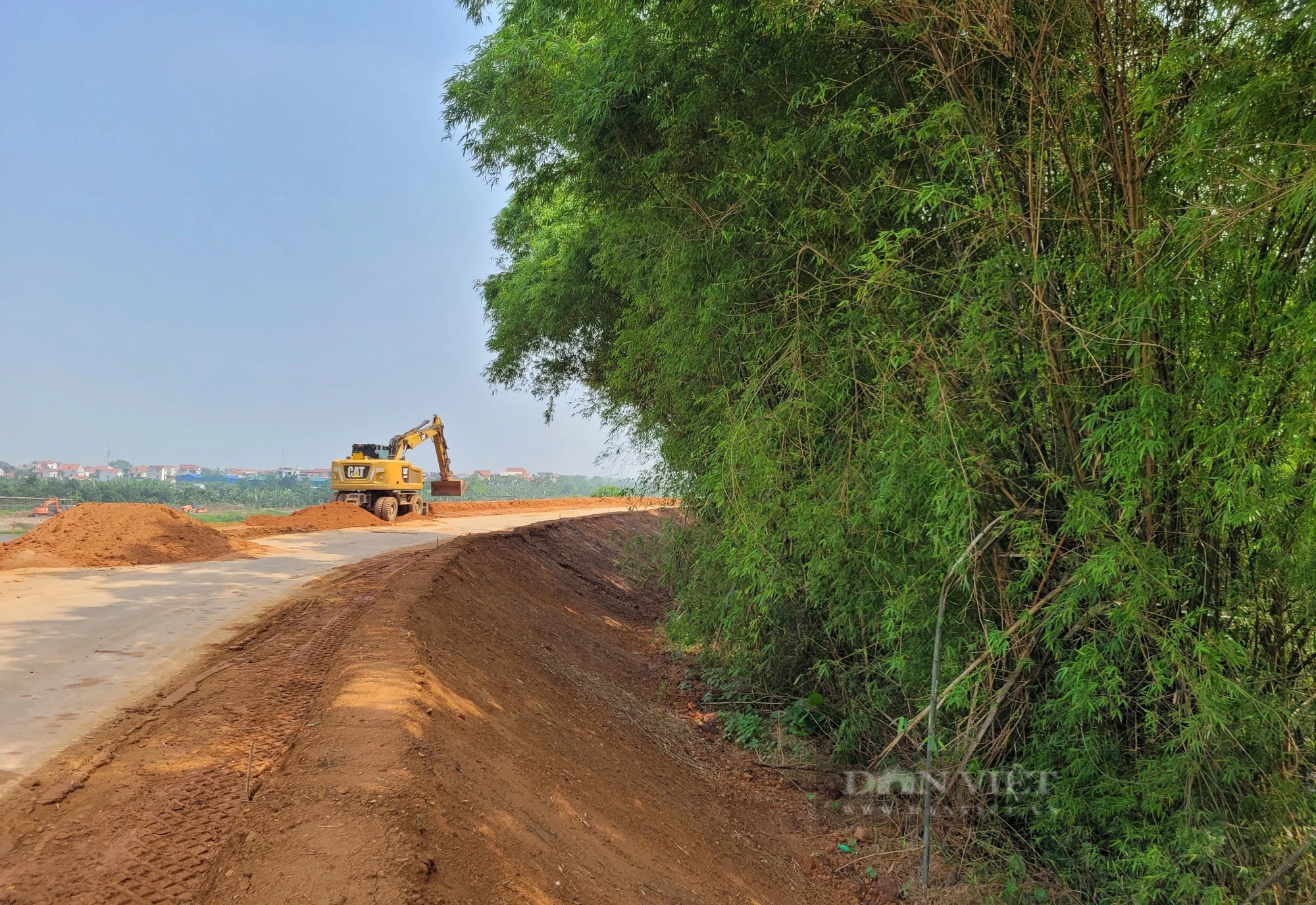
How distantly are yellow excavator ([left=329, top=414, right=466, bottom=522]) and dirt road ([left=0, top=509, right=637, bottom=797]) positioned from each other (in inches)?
271

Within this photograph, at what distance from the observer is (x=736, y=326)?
5.34 meters

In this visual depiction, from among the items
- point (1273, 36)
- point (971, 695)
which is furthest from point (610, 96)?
point (971, 695)

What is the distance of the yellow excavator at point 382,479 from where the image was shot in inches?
688

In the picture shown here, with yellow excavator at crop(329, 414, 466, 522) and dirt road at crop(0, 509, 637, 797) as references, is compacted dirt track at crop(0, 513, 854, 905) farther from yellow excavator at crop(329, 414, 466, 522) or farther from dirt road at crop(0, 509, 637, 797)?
yellow excavator at crop(329, 414, 466, 522)

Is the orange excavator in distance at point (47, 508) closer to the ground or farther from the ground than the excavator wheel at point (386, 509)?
farther from the ground

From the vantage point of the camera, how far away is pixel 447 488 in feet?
70.8

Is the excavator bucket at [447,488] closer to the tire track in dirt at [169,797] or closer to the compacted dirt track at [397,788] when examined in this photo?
the compacted dirt track at [397,788]

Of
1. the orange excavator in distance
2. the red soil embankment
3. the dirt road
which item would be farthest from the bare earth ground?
the orange excavator in distance

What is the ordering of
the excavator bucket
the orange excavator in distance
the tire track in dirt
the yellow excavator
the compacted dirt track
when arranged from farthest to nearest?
the excavator bucket < the yellow excavator < the orange excavator in distance < the compacted dirt track < the tire track in dirt

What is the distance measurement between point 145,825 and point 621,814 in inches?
97.4

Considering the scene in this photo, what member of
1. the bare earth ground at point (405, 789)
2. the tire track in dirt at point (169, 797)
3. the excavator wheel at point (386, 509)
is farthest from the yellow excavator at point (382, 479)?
the tire track in dirt at point (169, 797)

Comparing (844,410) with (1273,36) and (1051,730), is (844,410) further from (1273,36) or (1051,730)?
(1273,36)

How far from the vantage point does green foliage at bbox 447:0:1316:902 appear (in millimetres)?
3412

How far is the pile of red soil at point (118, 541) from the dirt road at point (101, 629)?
0.56m
